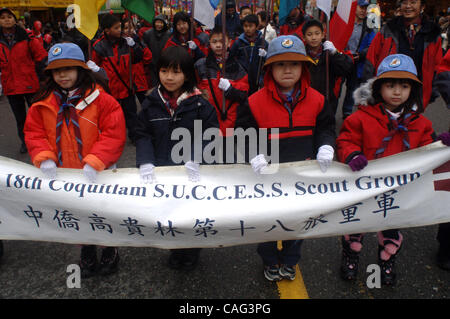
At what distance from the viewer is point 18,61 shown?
4723 millimetres

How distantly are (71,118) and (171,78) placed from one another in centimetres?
71

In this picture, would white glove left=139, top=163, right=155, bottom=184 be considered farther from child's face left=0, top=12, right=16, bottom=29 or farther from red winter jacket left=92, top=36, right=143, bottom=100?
child's face left=0, top=12, right=16, bottom=29

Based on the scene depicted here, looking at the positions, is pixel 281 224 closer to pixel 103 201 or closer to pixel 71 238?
pixel 103 201

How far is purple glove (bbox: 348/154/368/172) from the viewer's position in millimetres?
2100

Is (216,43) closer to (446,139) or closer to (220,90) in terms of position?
(220,90)

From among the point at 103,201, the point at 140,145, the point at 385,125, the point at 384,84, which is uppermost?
the point at 384,84

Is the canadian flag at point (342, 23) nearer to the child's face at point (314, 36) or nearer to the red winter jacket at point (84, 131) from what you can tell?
the child's face at point (314, 36)

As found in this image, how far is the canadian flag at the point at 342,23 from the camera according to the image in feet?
10.9

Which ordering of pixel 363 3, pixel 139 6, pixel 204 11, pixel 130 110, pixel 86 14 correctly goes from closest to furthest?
pixel 86 14, pixel 139 6, pixel 204 11, pixel 130 110, pixel 363 3

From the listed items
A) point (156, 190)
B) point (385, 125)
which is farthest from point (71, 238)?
point (385, 125)

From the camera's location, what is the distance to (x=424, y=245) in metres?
2.97

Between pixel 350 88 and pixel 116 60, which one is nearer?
pixel 116 60

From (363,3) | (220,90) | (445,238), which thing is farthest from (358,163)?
(363,3)
